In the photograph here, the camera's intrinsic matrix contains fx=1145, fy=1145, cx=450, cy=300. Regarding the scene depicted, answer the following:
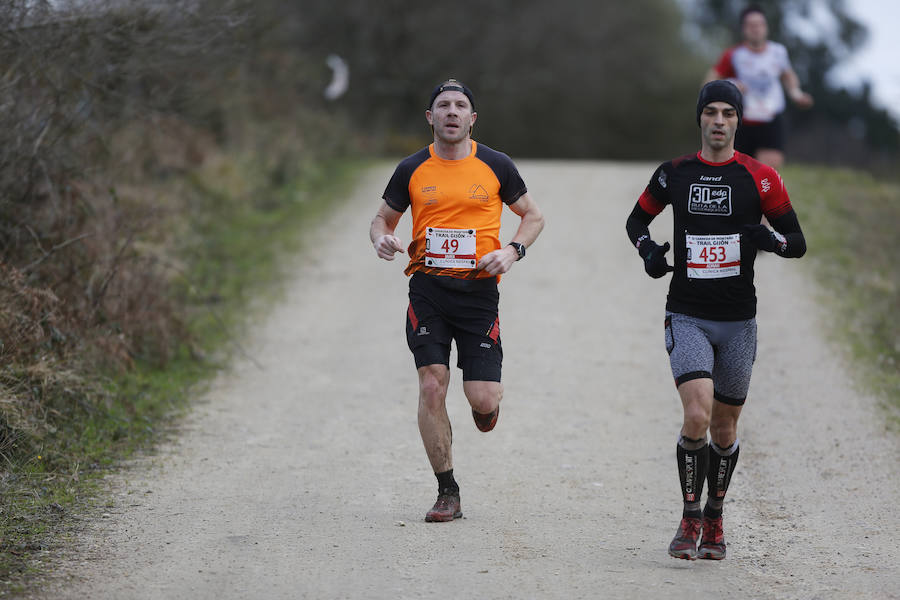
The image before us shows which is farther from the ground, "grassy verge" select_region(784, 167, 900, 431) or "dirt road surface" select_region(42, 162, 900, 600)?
"grassy verge" select_region(784, 167, 900, 431)

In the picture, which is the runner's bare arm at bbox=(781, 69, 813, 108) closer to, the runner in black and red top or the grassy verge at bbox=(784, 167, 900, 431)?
A: the grassy verge at bbox=(784, 167, 900, 431)

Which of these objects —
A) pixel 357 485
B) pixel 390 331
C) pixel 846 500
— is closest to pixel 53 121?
pixel 390 331

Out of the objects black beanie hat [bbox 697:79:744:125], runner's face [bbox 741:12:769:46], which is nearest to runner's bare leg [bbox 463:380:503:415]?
black beanie hat [bbox 697:79:744:125]

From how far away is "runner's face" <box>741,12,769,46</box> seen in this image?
11.6m

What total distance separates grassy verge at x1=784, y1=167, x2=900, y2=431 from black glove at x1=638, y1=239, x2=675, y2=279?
3.61 meters

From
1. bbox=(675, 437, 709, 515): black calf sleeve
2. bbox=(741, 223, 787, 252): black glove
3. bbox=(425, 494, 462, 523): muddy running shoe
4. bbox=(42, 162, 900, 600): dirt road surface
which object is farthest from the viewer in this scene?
bbox=(425, 494, 462, 523): muddy running shoe

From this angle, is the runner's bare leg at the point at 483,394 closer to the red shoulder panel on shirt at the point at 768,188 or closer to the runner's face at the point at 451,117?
the runner's face at the point at 451,117

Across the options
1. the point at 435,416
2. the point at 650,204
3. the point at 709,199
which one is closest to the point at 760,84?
the point at 650,204

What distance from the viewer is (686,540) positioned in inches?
226

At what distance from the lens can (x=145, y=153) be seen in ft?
50.7

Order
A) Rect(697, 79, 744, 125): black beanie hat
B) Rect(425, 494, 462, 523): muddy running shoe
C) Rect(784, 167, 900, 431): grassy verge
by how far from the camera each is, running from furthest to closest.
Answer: Rect(784, 167, 900, 431): grassy verge → Rect(425, 494, 462, 523): muddy running shoe → Rect(697, 79, 744, 125): black beanie hat

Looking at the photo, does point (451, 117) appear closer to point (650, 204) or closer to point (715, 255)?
point (650, 204)

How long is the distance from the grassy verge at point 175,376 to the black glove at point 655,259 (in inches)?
129

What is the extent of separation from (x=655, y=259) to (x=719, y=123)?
2.43ft
